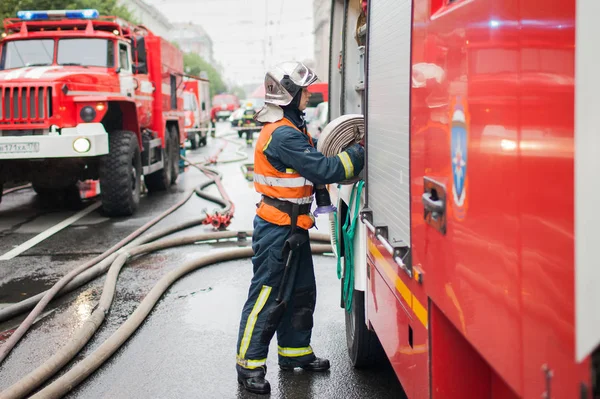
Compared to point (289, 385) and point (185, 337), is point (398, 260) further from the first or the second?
point (185, 337)

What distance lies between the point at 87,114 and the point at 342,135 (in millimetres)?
7344

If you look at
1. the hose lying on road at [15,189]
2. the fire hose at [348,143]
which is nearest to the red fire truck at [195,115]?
the hose lying on road at [15,189]

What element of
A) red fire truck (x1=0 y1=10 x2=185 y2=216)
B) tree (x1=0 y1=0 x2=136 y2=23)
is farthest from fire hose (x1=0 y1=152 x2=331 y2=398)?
tree (x1=0 y1=0 x2=136 y2=23)

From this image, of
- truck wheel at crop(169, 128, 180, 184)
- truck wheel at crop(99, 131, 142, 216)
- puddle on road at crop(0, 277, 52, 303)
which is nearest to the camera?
puddle on road at crop(0, 277, 52, 303)

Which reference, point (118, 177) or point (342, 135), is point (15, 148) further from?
point (342, 135)

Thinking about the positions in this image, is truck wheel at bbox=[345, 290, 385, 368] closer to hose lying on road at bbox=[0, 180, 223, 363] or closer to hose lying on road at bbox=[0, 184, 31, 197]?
hose lying on road at bbox=[0, 180, 223, 363]

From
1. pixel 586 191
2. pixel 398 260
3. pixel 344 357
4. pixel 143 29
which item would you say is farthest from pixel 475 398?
pixel 143 29

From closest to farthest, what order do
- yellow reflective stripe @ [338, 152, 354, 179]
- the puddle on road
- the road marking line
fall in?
1. yellow reflective stripe @ [338, 152, 354, 179]
2. the puddle on road
3. the road marking line

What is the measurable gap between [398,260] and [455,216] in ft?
2.27

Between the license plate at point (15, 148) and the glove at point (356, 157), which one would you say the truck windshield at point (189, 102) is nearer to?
the license plate at point (15, 148)

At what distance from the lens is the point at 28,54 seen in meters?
12.2

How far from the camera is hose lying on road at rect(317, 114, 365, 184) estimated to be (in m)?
4.25

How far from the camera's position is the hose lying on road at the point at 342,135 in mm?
4250

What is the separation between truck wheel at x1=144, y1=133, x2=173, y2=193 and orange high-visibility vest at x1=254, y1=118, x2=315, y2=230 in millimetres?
10361
